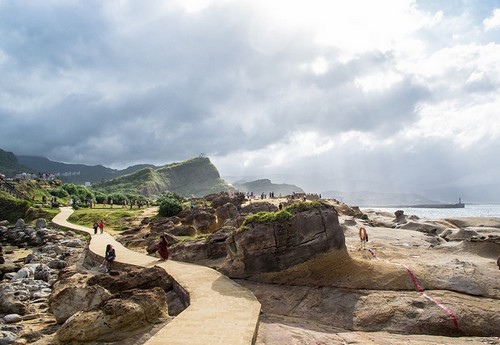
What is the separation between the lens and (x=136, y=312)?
11.9m

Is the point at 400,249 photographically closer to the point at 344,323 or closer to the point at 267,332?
the point at 344,323

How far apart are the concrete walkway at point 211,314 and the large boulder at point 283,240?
56.5 inches

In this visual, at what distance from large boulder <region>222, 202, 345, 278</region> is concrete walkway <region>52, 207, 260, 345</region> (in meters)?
1.43

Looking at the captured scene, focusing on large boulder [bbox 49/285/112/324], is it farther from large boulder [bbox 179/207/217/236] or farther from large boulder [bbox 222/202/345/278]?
large boulder [bbox 179/207/217/236]

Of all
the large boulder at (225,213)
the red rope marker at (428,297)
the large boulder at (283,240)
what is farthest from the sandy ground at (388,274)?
the large boulder at (225,213)

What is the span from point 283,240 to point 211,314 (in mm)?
6501

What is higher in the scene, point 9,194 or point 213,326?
point 9,194

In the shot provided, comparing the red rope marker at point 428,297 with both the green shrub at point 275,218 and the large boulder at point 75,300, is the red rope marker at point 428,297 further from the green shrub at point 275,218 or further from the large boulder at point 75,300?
the large boulder at point 75,300

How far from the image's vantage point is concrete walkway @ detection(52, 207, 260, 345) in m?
9.44

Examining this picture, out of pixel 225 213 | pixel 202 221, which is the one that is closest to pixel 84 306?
pixel 202 221

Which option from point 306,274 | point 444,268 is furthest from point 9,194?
point 444,268

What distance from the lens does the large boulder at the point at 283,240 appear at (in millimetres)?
17109

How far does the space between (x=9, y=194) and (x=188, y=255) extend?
57902mm

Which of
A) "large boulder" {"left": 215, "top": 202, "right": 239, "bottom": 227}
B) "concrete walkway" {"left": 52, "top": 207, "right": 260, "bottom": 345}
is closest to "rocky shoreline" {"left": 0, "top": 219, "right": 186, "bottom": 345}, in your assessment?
"concrete walkway" {"left": 52, "top": 207, "right": 260, "bottom": 345}
